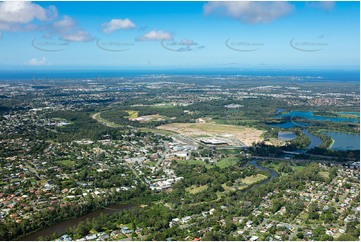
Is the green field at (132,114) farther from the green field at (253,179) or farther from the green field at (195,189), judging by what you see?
the green field at (195,189)

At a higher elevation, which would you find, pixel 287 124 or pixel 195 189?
pixel 287 124

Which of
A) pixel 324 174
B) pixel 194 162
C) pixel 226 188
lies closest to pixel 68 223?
pixel 226 188

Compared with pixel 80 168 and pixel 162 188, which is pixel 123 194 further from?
pixel 80 168

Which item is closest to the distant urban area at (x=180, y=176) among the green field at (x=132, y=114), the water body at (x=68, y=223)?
the water body at (x=68, y=223)

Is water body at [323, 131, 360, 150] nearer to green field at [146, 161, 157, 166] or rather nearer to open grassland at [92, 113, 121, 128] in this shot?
green field at [146, 161, 157, 166]

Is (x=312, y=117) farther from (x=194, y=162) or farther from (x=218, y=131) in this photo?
(x=194, y=162)

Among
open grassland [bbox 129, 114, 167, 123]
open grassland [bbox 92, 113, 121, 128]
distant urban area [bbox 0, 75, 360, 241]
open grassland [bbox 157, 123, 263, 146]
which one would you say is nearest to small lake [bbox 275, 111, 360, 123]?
distant urban area [bbox 0, 75, 360, 241]

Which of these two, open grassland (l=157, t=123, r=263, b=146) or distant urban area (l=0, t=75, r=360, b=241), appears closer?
distant urban area (l=0, t=75, r=360, b=241)
